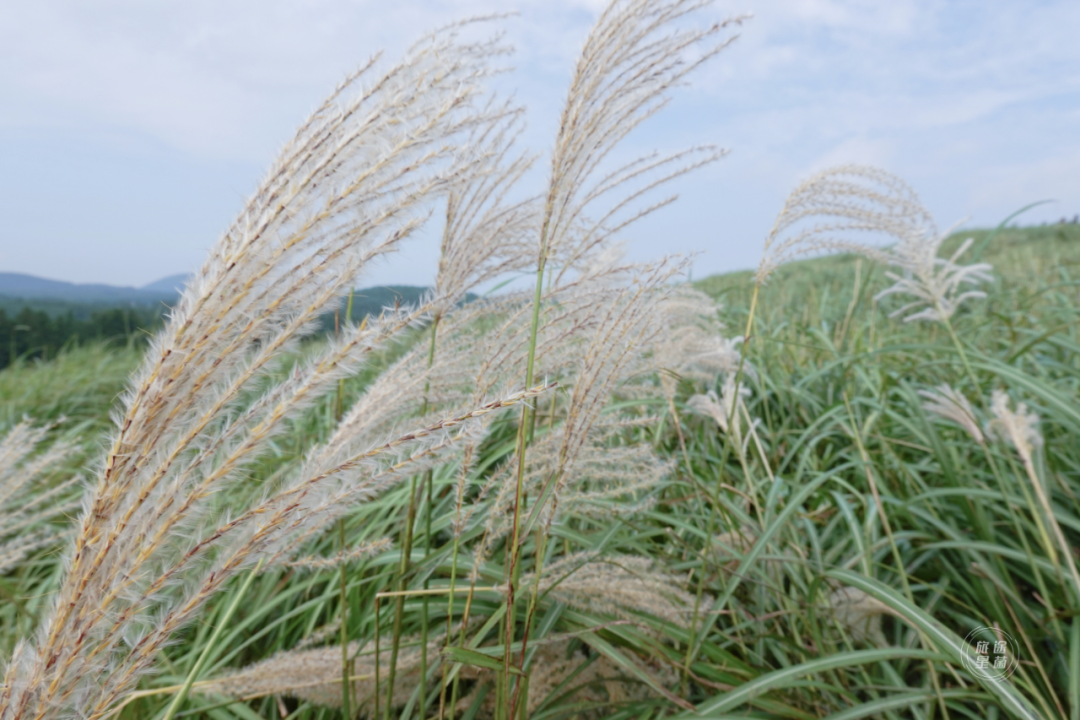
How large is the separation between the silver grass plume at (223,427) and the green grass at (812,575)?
0.43 meters

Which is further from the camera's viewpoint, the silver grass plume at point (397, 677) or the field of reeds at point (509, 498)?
the silver grass plume at point (397, 677)

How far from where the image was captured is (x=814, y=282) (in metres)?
9.34

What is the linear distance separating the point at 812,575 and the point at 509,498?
1.28 meters

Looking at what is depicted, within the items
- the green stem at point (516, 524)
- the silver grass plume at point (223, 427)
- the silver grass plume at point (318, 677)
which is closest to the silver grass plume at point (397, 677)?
the silver grass plume at point (318, 677)

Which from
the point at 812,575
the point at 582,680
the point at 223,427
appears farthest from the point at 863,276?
the point at 223,427

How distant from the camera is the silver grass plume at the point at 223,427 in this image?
0.70m

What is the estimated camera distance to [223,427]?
2.49 ft

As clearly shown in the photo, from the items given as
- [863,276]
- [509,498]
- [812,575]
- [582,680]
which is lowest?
[582,680]

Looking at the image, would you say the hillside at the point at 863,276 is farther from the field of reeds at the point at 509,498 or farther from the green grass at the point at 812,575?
the field of reeds at the point at 509,498

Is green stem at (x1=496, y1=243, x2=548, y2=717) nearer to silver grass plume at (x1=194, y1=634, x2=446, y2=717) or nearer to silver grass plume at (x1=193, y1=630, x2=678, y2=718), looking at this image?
silver grass plume at (x1=193, y1=630, x2=678, y2=718)

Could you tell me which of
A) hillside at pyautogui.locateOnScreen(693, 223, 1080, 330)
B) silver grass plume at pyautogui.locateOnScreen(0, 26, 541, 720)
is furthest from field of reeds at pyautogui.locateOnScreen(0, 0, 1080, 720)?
hillside at pyautogui.locateOnScreen(693, 223, 1080, 330)

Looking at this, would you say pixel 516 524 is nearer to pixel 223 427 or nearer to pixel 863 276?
pixel 223 427

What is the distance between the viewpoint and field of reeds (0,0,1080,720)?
72cm

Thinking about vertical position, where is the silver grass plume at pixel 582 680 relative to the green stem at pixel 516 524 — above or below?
below
